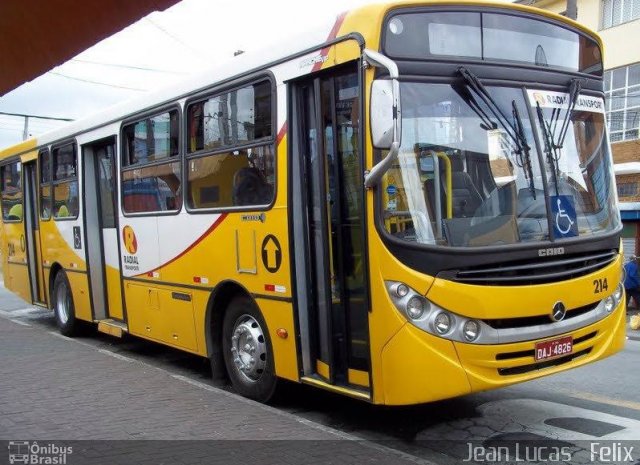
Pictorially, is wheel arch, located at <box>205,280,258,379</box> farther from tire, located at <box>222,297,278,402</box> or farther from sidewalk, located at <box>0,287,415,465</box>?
sidewalk, located at <box>0,287,415,465</box>

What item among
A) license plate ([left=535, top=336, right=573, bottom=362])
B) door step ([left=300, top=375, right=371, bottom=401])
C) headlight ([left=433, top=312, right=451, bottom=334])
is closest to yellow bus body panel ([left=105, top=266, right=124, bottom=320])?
door step ([left=300, top=375, right=371, bottom=401])

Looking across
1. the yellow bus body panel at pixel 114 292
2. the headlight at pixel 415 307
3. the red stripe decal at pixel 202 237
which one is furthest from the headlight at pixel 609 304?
the yellow bus body panel at pixel 114 292

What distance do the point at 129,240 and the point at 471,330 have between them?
4.79m

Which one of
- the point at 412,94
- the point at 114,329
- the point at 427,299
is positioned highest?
the point at 412,94

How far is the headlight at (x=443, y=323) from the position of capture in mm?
4254

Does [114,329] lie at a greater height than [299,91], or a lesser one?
lesser

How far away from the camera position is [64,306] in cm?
983

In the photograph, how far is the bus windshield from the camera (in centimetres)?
438

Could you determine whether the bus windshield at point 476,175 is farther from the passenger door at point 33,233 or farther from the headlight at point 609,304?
the passenger door at point 33,233

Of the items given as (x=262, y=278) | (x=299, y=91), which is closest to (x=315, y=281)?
(x=262, y=278)

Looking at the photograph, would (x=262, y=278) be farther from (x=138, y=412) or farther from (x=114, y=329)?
(x=114, y=329)

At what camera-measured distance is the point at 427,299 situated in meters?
4.27

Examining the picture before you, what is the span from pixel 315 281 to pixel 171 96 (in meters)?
2.93

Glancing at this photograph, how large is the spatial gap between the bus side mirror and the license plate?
181 cm
